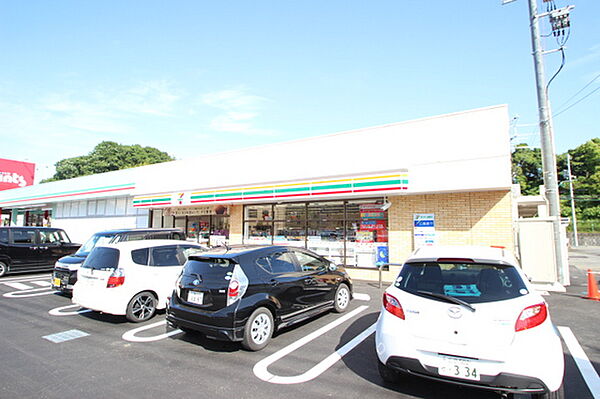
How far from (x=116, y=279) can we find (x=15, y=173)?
42149mm

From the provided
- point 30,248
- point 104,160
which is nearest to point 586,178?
point 30,248

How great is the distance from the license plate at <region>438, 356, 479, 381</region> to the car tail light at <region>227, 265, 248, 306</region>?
2.79m

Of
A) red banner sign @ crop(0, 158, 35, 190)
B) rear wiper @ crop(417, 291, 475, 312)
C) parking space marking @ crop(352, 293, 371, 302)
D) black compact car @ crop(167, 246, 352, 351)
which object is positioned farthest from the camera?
red banner sign @ crop(0, 158, 35, 190)

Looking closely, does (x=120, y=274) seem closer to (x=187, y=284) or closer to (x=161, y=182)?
(x=187, y=284)

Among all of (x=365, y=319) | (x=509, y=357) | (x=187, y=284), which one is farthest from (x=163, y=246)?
(x=509, y=357)

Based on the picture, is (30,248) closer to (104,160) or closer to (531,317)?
(531,317)

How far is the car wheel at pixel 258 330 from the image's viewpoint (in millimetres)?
4829

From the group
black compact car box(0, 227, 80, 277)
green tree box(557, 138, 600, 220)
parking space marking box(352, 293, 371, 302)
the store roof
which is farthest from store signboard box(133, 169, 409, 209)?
green tree box(557, 138, 600, 220)

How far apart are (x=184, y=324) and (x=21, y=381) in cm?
196

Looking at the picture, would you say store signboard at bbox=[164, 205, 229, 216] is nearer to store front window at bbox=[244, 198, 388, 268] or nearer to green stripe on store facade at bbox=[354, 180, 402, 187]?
store front window at bbox=[244, 198, 388, 268]

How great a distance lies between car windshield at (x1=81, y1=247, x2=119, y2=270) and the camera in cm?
651

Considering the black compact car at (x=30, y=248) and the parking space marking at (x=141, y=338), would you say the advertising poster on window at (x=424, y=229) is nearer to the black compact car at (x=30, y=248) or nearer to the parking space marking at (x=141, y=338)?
the parking space marking at (x=141, y=338)

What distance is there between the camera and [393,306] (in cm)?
370

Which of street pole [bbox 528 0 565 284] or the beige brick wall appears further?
street pole [bbox 528 0 565 284]
